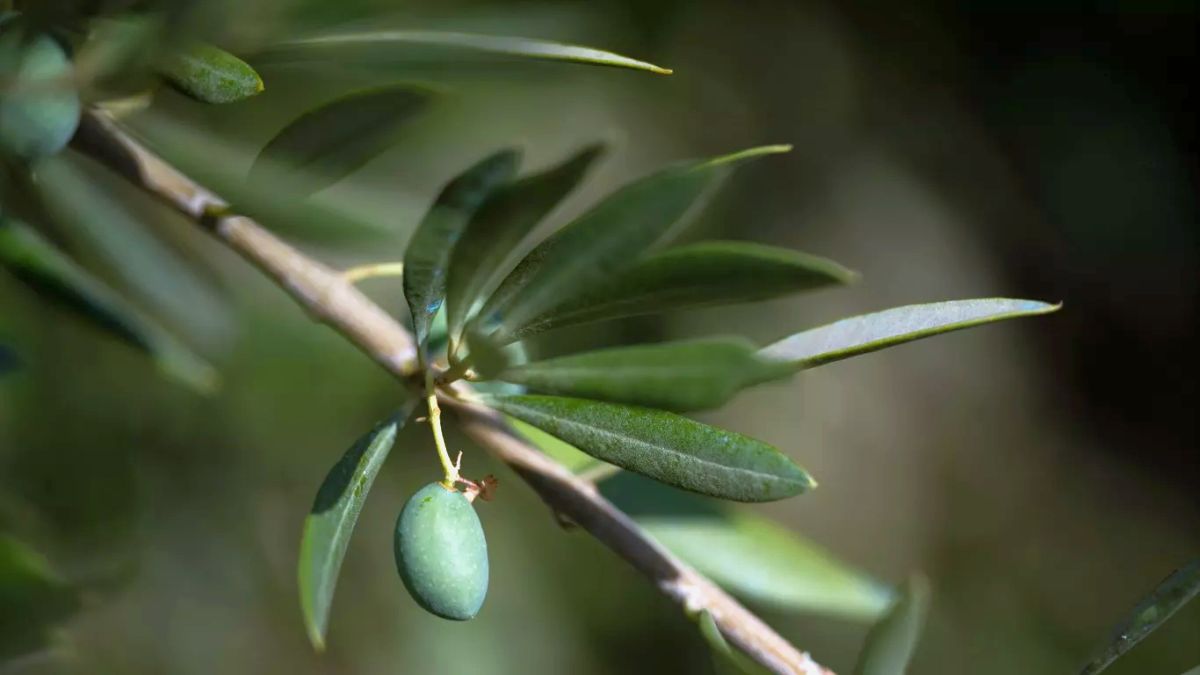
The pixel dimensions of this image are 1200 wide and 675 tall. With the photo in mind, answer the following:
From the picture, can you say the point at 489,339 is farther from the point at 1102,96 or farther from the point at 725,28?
the point at 1102,96

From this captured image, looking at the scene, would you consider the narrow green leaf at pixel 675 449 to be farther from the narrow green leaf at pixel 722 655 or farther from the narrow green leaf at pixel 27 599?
the narrow green leaf at pixel 27 599

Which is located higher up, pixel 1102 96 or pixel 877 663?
pixel 1102 96

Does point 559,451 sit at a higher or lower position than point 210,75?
lower

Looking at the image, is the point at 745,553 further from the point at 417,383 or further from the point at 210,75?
the point at 210,75

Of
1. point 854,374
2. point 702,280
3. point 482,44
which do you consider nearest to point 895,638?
point 702,280

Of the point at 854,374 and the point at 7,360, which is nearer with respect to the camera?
the point at 7,360

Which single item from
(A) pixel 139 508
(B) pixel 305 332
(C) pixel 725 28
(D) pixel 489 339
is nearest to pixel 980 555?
(C) pixel 725 28
